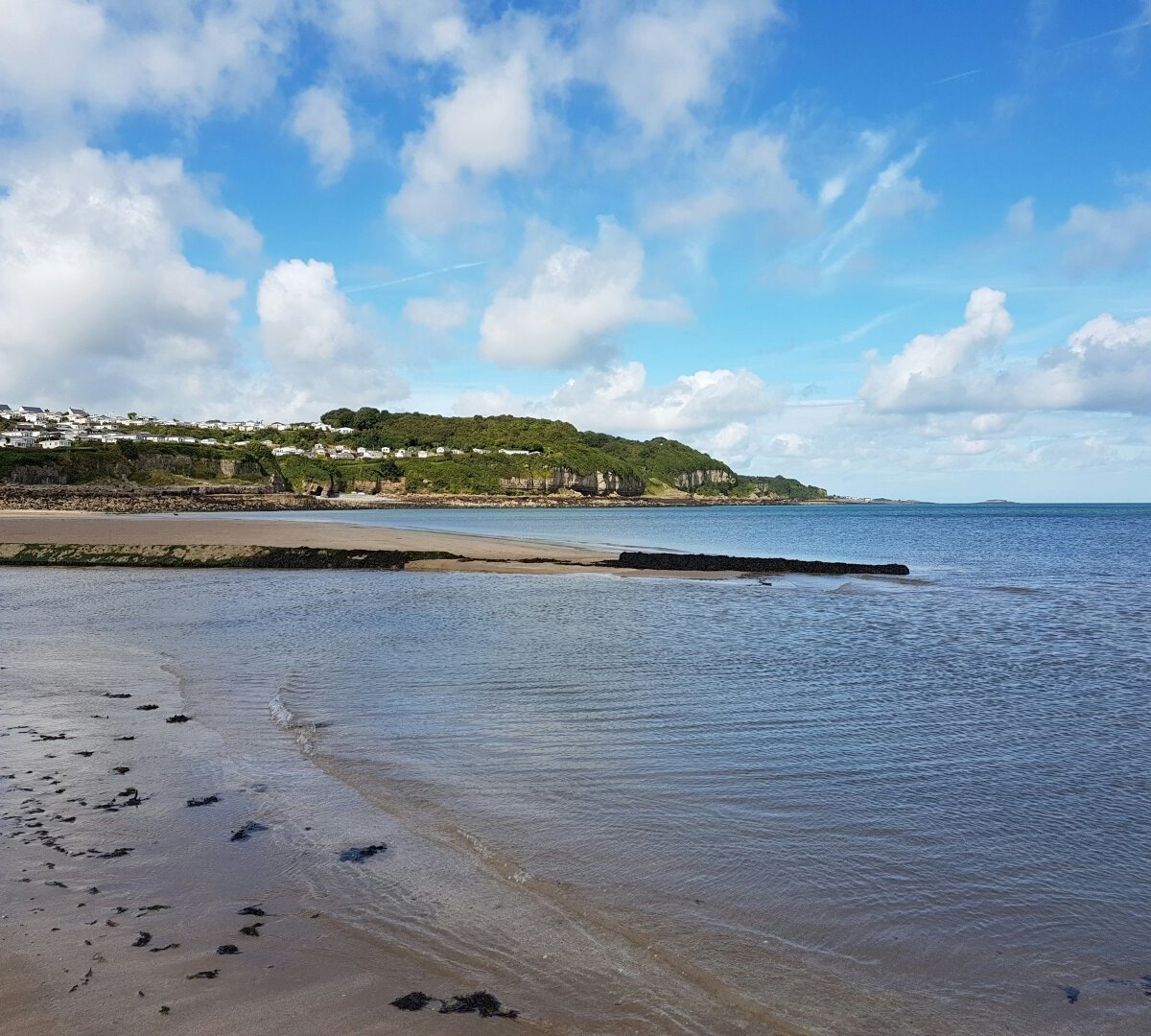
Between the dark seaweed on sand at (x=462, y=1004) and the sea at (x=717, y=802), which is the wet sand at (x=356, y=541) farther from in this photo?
the dark seaweed on sand at (x=462, y=1004)

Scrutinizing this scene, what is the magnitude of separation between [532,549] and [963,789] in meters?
35.2

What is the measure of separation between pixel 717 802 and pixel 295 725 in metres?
5.05

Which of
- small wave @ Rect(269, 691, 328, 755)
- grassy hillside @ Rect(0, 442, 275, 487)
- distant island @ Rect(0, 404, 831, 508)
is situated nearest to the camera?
small wave @ Rect(269, 691, 328, 755)

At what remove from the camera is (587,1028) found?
3.88 m

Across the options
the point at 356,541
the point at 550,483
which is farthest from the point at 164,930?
the point at 550,483

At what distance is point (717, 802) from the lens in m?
7.05

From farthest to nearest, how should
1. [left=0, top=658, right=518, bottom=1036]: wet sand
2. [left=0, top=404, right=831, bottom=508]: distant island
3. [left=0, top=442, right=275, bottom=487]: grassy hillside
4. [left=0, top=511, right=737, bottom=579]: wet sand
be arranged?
[left=0, top=404, right=831, bottom=508]: distant island, [left=0, top=442, right=275, bottom=487]: grassy hillside, [left=0, top=511, right=737, bottom=579]: wet sand, [left=0, top=658, right=518, bottom=1036]: wet sand

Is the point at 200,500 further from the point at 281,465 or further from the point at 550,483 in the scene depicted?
the point at 550,483

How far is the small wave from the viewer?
8.62m

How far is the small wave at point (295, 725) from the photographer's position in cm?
862

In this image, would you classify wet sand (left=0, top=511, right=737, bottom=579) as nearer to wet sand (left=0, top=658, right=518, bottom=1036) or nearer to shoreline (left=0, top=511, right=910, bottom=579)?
shoreline (left=0, top=511, right=910, bottom=579)

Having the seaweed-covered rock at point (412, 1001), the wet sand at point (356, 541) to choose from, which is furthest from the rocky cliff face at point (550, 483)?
the seaweed-covered rock at point (412, 1001)

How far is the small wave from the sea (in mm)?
55

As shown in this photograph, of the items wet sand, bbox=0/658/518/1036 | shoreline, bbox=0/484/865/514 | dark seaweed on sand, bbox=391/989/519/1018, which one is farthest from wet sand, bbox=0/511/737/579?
shoreline, bbox=0/484/865/514
